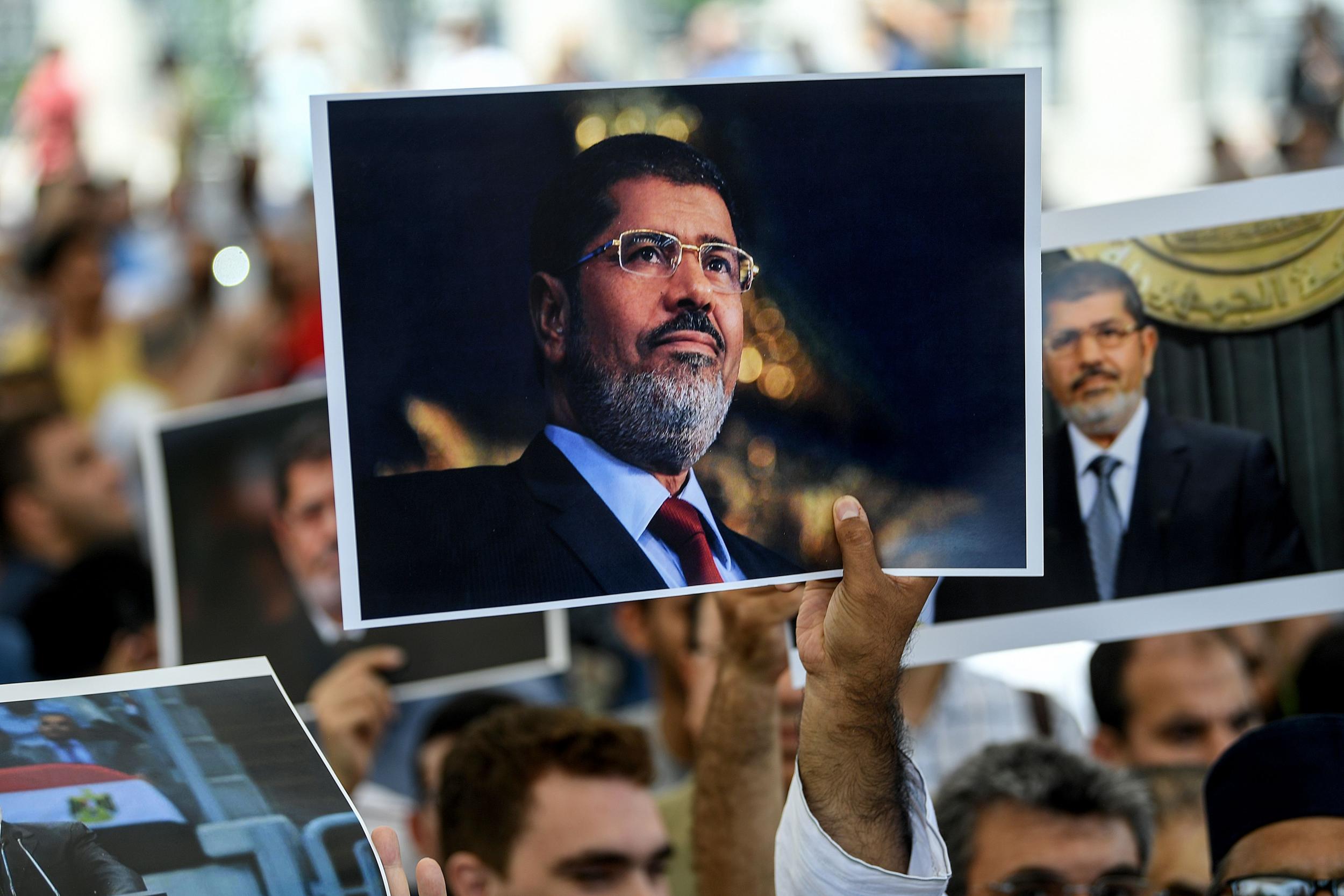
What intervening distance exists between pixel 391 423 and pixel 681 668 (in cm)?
167

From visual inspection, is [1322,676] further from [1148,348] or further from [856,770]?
[856,770]

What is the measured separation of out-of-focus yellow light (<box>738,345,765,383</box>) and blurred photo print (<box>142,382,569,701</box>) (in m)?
1.48

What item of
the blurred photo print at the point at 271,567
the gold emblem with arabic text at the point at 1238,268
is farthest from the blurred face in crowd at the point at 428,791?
the gold emblem with arabic text at the point at 1238,268

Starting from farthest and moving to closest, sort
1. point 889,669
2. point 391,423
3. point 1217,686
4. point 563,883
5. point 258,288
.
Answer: point 258,288 → point 1217,686 → point 563,883 → point 889,669 → point 391,423

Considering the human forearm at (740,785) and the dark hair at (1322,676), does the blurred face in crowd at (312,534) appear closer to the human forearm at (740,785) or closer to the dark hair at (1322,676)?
the human forearm at (740,785)

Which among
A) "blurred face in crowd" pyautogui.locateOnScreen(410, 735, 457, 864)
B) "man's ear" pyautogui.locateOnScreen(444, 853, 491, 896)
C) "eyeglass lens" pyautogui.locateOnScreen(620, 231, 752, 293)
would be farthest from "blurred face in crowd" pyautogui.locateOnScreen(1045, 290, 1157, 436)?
"blurred face in crowd" pyautogui.locateOnScreen(410, 735, 457, 864)

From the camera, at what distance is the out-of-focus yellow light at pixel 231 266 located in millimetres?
4449

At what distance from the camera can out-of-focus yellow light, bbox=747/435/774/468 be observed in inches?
59.4

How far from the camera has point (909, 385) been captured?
1540 millimetres

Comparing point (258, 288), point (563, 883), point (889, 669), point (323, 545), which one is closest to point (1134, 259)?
point (889, 669)

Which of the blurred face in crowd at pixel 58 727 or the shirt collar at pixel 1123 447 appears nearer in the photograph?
the blurred face in crowd at pixel 58 727

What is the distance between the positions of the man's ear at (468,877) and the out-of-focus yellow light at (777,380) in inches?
47.9

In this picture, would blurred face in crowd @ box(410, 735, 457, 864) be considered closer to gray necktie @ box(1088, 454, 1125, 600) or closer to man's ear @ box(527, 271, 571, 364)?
gray necktie @ box(1088, 454, 1125, 600)

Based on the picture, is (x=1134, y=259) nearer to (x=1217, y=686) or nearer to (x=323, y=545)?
(x=1217, y=686)
